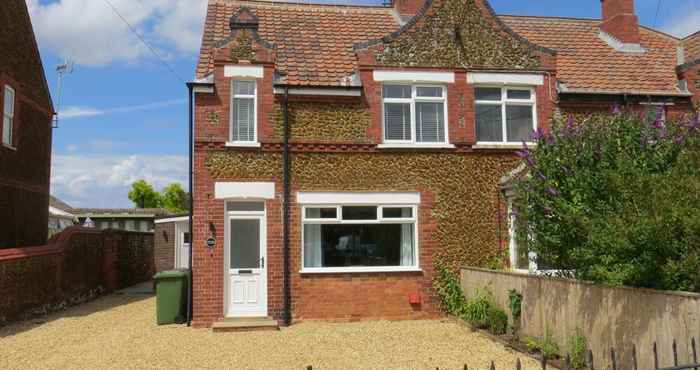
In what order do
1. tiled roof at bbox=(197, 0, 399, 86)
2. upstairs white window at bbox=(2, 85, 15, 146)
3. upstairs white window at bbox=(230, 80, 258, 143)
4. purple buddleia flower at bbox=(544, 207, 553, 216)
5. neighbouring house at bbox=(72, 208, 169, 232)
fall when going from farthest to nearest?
1. neighbouring house at bbox=(72, 208, 169, 232)
2. upstairs white window at bbox=(2, 85, 15, 146)
3. tiled roof at bbox=(197, 0, 399, 86)
4. upstairs white window at bbox=(230, 80, 258, 143)
5. purple buddleia flower at bbox=(544, 207, 553, 216)

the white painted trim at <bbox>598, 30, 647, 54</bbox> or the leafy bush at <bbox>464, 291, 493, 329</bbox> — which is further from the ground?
the white painted trim at <bbox>598, 30, 647, 54</bbox>

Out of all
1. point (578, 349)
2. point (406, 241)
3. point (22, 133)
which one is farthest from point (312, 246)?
point (22, 133)

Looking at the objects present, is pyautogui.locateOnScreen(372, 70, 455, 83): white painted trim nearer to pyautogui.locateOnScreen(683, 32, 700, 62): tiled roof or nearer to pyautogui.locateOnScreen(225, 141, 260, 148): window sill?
pyautogui.locateOnScreen(225, 141, 260, 148): window sill

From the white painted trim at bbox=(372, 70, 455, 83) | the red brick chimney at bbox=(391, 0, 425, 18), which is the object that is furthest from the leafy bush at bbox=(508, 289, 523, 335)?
the red brick chimney at bbox=(391, 0, 425, 18)

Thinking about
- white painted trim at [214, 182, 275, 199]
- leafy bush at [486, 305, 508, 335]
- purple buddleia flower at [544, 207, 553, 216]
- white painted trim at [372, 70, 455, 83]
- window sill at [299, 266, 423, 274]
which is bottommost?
leafy bush at [486, 305, 508, 335]

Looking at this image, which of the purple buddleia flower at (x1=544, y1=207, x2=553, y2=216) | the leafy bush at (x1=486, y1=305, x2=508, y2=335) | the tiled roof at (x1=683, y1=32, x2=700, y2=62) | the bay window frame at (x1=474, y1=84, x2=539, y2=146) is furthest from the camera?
the tiled roof at (x1=683, y1=32, x2=700, y2=62)

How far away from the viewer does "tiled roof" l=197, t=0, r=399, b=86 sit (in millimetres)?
14781

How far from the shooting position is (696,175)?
25.9ft

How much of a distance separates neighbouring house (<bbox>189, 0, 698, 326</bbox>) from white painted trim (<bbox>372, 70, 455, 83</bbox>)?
26mm

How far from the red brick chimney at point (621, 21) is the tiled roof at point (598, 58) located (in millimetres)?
408

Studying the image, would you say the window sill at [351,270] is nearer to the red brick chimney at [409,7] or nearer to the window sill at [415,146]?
the window sill at [415,146]

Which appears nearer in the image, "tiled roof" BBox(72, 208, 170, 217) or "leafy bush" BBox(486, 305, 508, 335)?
"leafy bush" BBox(486, 305, 508, 335)

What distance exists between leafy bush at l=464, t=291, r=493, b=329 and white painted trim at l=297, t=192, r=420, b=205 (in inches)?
108

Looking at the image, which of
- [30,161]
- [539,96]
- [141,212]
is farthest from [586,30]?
[141,212]
